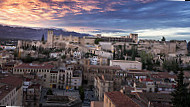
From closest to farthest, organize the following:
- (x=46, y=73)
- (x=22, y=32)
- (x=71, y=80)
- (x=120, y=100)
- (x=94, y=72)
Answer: (x=120, y=100) < (x=46, y=73) < (x=71, y=80) < (x=94, y=72) < (x=22, y=32)

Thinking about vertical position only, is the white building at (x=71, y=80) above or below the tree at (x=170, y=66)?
below

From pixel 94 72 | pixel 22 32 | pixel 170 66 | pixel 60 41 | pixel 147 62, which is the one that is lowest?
pixel 94 72

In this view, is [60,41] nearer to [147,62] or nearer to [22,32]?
[147,62]

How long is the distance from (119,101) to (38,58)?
27.3 m

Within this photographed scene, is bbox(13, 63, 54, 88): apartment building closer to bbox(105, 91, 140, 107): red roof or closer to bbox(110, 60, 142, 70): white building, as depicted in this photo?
bbox(110, 60, 142, 70): white building

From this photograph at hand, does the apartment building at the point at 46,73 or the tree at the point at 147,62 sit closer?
the apartment building at the point at 46,73

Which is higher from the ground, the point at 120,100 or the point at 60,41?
the point at 60,41

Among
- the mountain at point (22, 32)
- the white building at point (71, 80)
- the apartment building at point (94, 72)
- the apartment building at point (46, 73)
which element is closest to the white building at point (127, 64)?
the apartment building at point (94, 72)

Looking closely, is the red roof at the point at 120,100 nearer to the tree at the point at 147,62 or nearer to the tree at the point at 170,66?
the tree at the point at 170,66

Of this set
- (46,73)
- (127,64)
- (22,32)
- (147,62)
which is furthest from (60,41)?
(22,32)

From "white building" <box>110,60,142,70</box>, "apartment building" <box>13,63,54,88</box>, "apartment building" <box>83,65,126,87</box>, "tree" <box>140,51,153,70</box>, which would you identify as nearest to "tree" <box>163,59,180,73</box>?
"tree" <box>140,51,153,70</box>

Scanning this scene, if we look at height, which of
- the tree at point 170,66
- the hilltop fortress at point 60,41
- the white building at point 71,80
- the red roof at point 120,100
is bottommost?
the white building at point 71,80

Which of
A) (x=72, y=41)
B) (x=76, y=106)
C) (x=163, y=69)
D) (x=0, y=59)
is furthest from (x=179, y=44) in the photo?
(x=76, y=106)

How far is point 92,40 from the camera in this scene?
5372cm
